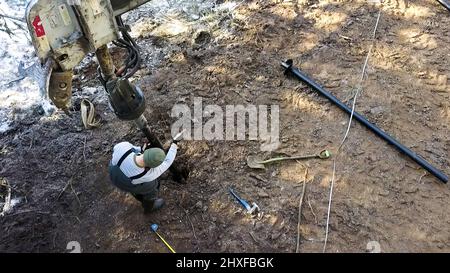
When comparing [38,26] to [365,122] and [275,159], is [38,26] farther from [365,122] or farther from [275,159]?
[365,122]

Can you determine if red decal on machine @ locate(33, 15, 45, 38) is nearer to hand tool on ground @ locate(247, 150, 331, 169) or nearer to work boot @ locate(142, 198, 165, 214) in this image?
work boot @ locate(142, 198, 165, 214)

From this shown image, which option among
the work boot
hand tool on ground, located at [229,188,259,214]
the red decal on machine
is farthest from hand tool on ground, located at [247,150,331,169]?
the red decal on machine

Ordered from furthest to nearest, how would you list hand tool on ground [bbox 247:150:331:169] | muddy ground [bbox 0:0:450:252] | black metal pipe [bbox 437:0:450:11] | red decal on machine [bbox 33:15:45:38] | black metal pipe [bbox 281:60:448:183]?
black metal pipe [bbox 437:0:450:11], hand tool on ground [bbox 247:150:331:169], black metal pipe [bbox 281:60:448:183], muddy ground [bbox 0:0:450:252], red decal on machine [bbox 33:15:45:38]

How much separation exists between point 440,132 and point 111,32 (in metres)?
3.55

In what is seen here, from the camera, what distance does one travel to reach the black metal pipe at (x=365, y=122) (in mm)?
4203

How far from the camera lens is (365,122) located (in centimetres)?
461

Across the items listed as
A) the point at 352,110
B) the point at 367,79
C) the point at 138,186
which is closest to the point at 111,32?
the point at 138,186

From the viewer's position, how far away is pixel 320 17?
5.88 meters

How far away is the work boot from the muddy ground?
74 mm

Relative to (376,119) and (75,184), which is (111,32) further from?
(376,119)

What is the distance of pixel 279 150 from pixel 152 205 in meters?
1.45

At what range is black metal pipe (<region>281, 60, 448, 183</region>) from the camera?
13.8ft

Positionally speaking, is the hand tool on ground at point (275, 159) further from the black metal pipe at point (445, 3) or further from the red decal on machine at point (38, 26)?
the black metal pipe at point (445, 3)

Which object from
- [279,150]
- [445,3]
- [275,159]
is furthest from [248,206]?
[445,3]
